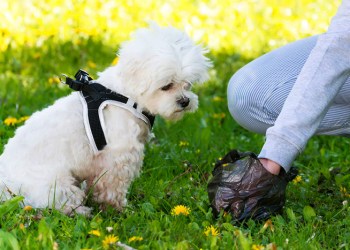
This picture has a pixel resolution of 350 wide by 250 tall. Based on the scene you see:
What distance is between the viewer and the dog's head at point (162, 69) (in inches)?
127

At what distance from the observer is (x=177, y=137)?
4.49 metres

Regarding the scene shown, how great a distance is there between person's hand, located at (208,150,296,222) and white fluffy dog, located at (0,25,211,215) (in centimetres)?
42

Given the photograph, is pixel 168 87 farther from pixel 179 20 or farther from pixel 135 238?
pixel 179 20

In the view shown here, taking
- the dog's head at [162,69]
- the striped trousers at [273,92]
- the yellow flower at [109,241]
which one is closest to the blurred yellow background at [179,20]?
the striped trousers at [273,92]

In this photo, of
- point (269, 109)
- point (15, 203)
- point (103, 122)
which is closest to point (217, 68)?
point (269, 109)

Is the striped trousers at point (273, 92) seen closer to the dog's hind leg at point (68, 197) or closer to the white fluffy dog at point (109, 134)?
the white fluffy dog at point (109, 134)

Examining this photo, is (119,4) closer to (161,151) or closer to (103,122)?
(161,151)

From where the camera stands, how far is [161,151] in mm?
4223

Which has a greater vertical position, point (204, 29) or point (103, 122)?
point (103, 122)

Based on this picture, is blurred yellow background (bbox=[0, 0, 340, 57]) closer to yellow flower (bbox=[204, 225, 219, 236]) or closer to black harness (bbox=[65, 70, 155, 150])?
black harness (bbox=[65, 70, 155, 150])

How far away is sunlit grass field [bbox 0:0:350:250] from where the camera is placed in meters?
2.88

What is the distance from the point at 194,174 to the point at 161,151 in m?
0.45

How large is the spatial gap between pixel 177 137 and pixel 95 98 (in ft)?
4.15

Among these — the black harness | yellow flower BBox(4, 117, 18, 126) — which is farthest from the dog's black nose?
yellow flower BBox(4, 117, 18, 126)
